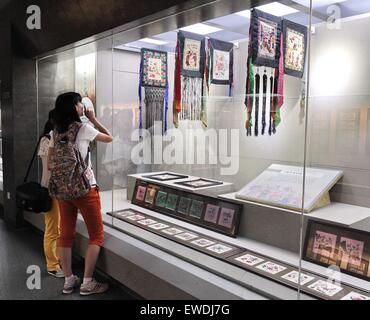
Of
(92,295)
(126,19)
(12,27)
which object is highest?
(12,27)

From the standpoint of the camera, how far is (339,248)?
96.4 inches

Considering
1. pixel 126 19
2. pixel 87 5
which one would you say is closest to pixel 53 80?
pixel 87 5

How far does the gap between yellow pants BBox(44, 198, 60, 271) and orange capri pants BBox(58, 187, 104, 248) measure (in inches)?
18.4

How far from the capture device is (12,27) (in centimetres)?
434

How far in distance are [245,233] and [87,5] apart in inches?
92.8

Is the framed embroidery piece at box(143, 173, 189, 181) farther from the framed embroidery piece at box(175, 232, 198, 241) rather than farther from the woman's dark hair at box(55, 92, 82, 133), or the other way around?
the woman's dark hair at box(55, 92, 82, 133)

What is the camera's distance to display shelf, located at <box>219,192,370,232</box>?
2498 millimetres

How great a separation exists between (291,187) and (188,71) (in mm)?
1474

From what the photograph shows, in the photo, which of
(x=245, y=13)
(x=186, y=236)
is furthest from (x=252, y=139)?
(x=186, y=236)

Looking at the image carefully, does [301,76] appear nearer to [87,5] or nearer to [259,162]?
[259,162]

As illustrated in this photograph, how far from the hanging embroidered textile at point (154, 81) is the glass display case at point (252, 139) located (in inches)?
0.6

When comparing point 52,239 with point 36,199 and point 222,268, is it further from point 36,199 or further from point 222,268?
point 222,268

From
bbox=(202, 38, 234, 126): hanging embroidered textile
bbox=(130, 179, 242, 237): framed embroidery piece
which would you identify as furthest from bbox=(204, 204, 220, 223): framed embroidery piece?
bbox=(202, 38, 234, 126): hanging embroidered textile

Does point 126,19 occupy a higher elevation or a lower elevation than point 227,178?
higher
